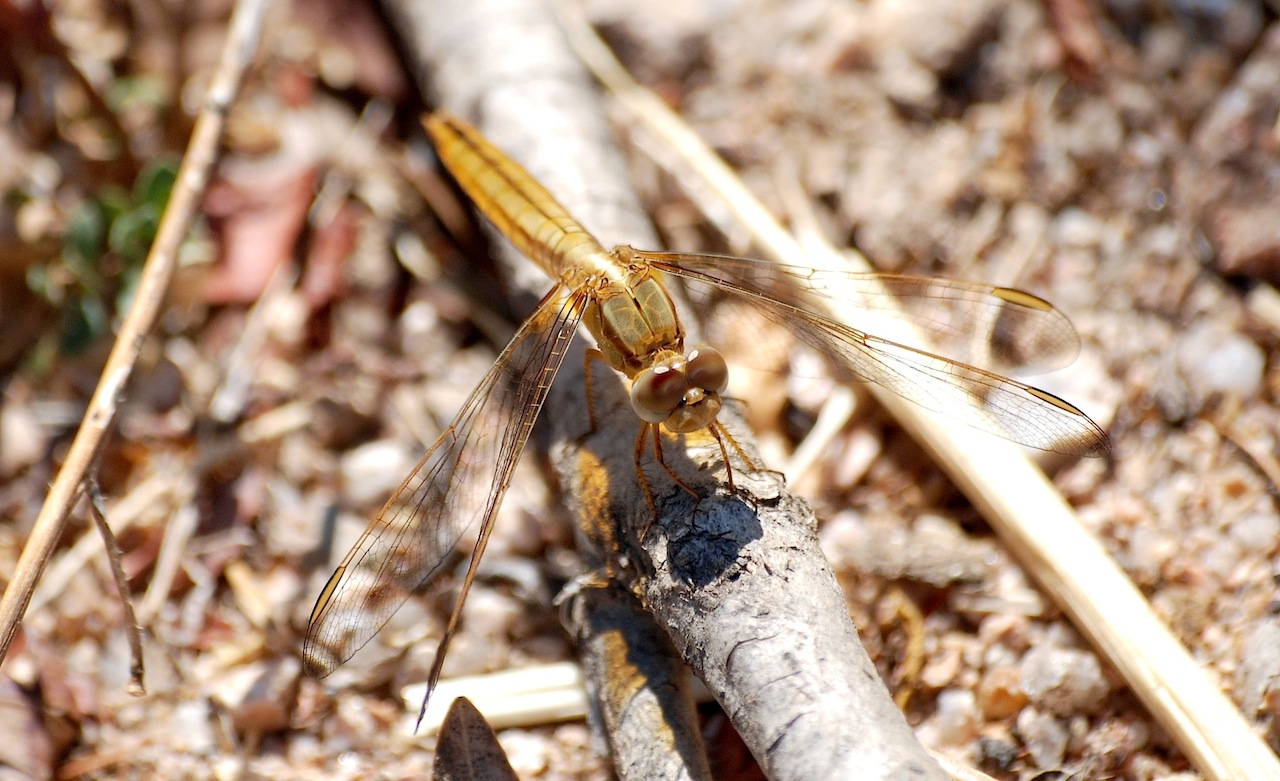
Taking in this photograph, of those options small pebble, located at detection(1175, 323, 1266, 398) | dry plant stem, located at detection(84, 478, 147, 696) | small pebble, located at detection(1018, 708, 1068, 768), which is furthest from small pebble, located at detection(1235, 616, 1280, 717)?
dry plant stem, located at detection(84, 478, 147, 696)

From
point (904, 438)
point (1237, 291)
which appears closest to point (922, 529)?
point (904, 438)

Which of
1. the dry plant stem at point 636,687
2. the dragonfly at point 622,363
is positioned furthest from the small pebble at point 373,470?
the dry plant stem at point 636,687

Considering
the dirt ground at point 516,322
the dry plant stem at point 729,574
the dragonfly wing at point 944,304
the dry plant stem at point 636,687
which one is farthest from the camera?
the dragonfly wing at point 944,304

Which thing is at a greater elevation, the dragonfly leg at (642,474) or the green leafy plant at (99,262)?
the green leafy plant at (99,262)

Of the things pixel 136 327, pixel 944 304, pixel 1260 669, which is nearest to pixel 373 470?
pixel 136 327

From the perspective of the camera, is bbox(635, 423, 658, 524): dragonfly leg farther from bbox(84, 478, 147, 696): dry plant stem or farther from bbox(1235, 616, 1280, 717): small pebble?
bbox(1235, 616, 1280, 717): small pebble

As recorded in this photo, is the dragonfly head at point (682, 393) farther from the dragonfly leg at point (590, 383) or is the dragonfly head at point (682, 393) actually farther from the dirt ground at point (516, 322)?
the dirt ground at point (516, 322)
